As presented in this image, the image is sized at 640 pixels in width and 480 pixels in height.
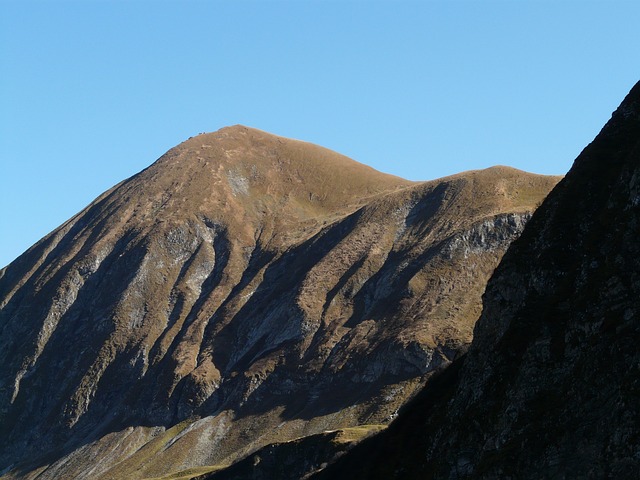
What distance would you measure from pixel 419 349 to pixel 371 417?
17.9 m

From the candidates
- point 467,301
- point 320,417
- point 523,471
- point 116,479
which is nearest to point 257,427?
point 320,417

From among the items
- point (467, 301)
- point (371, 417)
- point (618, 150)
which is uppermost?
point (618, 150)

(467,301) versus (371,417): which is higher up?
(467,301)

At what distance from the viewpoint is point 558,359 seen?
59344 mm

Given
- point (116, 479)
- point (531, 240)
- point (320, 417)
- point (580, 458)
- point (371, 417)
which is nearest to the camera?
point (580, 458)

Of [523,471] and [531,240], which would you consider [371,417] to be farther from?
[523,471]

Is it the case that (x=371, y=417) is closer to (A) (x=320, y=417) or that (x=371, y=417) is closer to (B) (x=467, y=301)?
(A) (x=320, y=417)

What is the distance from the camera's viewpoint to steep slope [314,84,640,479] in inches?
2037

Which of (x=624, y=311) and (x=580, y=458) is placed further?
(x=624, y=311)

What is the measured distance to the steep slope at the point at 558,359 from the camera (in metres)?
51.8

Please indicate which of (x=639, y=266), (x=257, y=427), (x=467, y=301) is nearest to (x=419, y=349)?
(x=467, y=301)

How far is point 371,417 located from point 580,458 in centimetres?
11336

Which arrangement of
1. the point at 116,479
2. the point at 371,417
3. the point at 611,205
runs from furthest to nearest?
1. the point at 116,479
2. the point at 371,417
3. the point at 611,205

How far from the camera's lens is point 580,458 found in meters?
50.8
